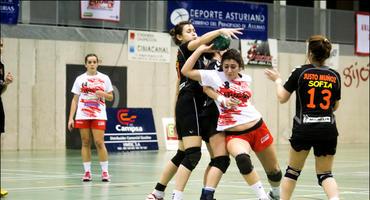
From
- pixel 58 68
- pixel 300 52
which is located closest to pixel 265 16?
pixel 300 52

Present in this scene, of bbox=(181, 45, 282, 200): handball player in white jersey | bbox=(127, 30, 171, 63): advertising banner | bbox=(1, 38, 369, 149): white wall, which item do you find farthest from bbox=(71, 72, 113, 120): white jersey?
bbox=(127, 30, 171, 63): advertising banner

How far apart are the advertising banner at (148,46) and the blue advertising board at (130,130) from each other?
267 centimetres

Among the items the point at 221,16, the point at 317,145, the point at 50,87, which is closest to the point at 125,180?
the point at 317,145

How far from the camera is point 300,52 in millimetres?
35594

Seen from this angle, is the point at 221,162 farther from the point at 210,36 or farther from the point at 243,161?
the point at 210,36

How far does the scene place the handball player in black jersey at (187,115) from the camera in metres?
10.2

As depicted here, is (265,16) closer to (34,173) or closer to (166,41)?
(166,41)

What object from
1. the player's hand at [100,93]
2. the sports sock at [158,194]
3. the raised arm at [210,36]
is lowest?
the sports sock at [158,194]

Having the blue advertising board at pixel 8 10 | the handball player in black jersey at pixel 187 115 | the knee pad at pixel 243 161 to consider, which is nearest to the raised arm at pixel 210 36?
the handball player in black jersey at pixel 187 115

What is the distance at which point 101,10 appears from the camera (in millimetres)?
30078

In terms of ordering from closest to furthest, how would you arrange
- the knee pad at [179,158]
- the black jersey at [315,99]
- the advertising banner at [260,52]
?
the black jersey at [315,99], the knee pad at [179,158], the advertising banner at [260,52]

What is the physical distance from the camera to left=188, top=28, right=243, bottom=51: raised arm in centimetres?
985

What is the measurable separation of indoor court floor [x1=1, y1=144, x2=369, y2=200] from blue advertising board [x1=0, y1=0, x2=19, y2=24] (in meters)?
5.52

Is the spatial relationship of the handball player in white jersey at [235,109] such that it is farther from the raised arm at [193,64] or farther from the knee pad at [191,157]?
the knee pad at [191,157]
